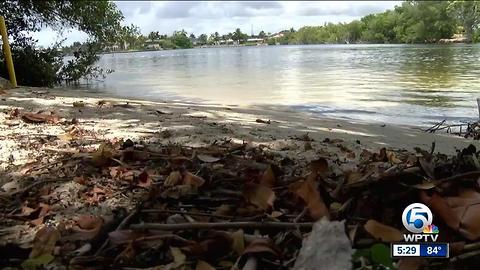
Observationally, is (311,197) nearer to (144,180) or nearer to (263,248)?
(263,248)

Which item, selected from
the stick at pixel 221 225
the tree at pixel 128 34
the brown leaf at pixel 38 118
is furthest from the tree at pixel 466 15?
the stick at pixel 221 225

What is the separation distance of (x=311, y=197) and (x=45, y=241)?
1109mm

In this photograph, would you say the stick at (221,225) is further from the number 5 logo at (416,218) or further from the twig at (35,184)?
the twig at (35,184)

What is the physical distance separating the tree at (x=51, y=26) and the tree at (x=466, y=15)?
79.1 metres

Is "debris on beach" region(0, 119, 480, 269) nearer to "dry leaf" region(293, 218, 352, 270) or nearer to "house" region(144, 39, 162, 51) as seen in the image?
"dry leaf" region(293, 218, 352, 270)

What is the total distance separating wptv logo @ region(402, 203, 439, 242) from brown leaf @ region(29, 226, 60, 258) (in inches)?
53.5

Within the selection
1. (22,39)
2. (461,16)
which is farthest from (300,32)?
(22,39)

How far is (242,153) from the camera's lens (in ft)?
10.3

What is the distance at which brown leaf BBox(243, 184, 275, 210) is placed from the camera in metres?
1.89

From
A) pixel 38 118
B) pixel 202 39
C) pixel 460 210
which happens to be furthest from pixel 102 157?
pixel 202 39

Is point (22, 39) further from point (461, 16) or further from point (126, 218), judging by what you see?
point (461, 16)

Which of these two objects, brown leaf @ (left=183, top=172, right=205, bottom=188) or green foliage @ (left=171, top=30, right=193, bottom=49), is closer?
brown leaf @ (left=183, top=172, right=205, bottom=188)

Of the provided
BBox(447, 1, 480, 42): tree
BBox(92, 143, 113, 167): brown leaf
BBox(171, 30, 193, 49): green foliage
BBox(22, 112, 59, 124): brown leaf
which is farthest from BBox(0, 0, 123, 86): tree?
BBox(171, 30, 193, 49): green foliage

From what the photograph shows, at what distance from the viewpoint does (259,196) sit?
1.93m
